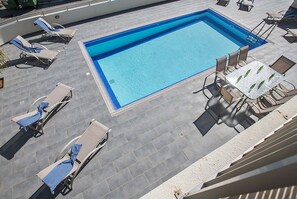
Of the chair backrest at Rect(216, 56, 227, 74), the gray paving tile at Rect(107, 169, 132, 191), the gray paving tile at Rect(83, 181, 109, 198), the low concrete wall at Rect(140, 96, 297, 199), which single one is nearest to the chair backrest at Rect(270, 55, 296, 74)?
the chair backrest at Rect(216, 56, 227, 74)

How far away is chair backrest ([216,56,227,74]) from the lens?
26.2ft

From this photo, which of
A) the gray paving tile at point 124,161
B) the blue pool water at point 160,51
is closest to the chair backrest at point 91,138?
the gray paving tile at point 124,161

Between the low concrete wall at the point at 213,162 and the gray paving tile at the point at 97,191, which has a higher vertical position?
the gray paving tile at the point at 97,191

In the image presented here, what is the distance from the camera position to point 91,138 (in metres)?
6.44

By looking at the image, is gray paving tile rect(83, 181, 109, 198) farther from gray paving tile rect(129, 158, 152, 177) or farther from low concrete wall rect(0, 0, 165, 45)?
low concrete wall rect(0, 0, 165, 45)

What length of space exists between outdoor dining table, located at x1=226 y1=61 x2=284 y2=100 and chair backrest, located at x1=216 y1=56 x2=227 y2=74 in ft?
2.55

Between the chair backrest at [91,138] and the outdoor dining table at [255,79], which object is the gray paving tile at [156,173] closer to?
the chair backrest at [91,138]

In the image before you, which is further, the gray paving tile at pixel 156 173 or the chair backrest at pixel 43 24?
the chair backrest at pixel 43 24

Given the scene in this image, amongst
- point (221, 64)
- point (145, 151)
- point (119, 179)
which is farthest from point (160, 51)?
point (119, 179)

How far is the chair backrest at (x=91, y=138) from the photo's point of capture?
612cm

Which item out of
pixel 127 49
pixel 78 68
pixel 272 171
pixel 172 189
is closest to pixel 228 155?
pixel 172 189


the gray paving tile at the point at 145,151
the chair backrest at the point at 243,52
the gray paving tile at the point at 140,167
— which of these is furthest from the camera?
the chair backrest at the point at 243,52

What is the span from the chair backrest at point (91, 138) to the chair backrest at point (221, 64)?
16.9 ft

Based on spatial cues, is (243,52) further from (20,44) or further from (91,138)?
(20,44)
